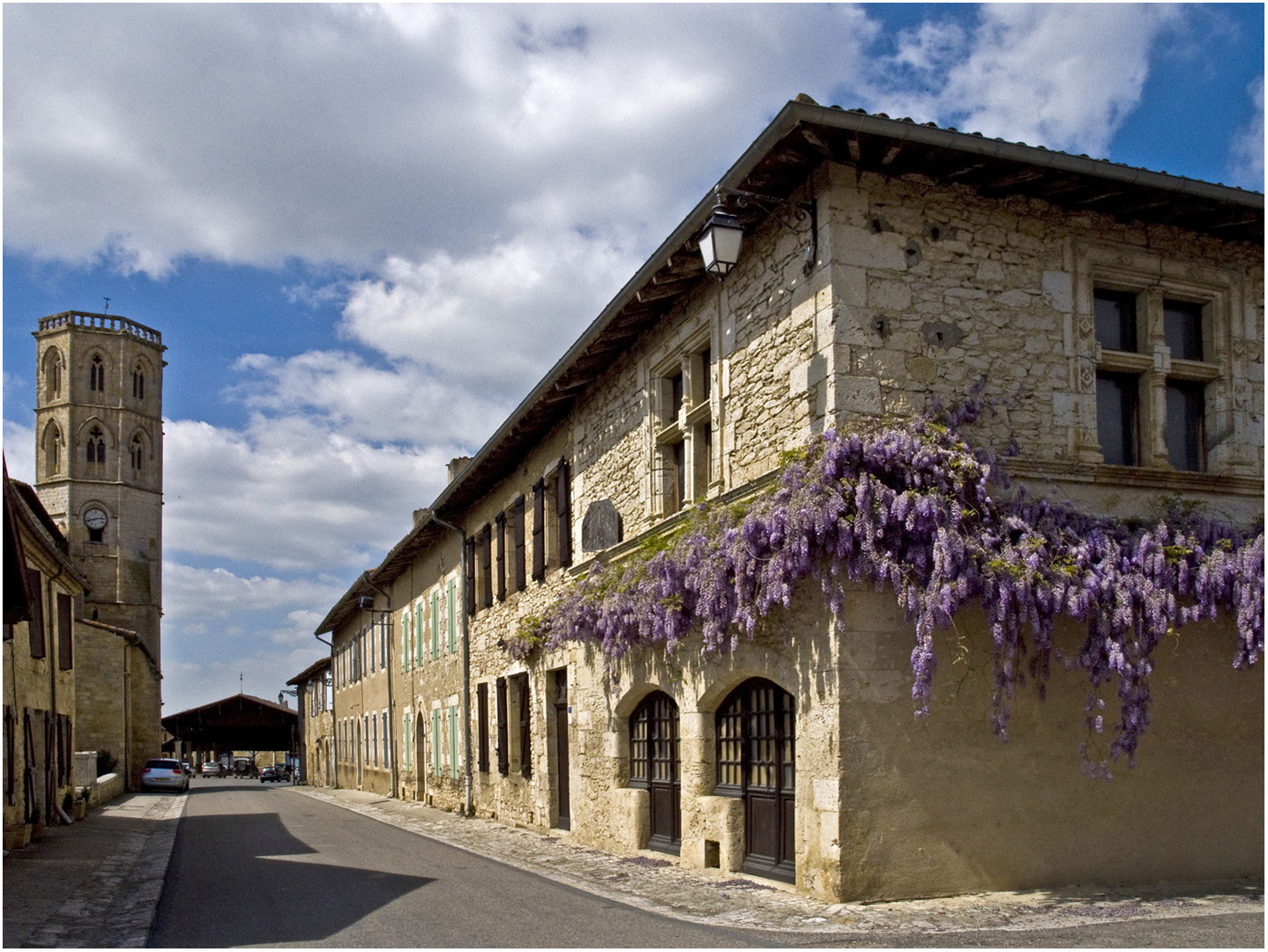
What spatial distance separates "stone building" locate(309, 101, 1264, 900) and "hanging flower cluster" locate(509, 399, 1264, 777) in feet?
0.91

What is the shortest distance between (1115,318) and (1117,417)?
81 cm

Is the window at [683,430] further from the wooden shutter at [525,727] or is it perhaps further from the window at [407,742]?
the window at [407,742]

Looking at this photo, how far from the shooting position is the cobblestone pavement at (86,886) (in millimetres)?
7801

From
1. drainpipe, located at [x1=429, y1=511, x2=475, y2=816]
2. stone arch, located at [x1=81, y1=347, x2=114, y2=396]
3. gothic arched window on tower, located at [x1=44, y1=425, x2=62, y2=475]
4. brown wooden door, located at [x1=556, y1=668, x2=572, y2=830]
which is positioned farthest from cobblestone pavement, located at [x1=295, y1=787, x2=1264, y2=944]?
stone arch, located at [x1=81, y1=347, x2=114, y2=396]

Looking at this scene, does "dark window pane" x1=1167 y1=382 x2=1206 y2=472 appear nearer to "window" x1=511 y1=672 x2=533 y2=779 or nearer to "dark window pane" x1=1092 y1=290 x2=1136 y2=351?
"dark window pane" x1=1092 y1=290 x2=1136 y2=351

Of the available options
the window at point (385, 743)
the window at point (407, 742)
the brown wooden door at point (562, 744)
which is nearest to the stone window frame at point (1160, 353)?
the brown wooden door at point (562, 744)

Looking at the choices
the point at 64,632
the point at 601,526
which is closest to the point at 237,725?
the point at 64,632

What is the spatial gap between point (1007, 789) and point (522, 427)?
28.9 feet

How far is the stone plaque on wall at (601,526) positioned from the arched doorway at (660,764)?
1802 millimetres

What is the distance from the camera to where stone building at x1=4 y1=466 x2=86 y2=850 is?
42.7ft

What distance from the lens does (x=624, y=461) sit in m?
12.7

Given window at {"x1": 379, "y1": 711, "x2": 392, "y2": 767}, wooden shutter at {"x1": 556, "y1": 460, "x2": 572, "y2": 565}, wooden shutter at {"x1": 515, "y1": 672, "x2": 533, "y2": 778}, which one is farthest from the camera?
window at {"x1": 379, "y1": 711, "x2": 392, "y2": 767}

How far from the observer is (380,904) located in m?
8.60

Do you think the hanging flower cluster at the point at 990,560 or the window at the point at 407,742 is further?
the window at the point at 407,742
